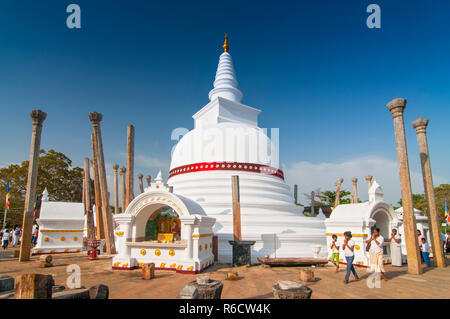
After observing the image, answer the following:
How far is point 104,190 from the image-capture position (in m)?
14.8

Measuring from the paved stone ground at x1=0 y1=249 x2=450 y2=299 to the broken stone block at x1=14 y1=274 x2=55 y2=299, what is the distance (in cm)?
232

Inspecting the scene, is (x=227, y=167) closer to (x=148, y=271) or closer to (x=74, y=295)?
(x=148, y=271)

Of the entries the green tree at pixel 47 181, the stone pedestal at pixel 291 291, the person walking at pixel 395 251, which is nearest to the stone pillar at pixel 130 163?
the stone pedestal at pixel 291 291

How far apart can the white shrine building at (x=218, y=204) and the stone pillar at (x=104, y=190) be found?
3.40 meters

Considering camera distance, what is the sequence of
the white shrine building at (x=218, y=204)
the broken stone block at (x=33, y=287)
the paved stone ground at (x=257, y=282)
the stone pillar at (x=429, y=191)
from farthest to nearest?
1. the stone pillar at (x=429, y=191)
2. the white shrine building at (x=218, y=204)
3. the paved stone ground at (x=257, y=282)
4. the broken stone block at (x=33, y=287)

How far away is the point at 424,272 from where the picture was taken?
410 inches

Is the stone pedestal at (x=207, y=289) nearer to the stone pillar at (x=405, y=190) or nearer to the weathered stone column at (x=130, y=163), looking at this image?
the stone pillar at (x=405, y=190)

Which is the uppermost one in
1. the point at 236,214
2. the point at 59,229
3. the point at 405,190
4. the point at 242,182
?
the point at 242,182

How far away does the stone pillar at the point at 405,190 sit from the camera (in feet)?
32.9

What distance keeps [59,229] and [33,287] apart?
13.7m

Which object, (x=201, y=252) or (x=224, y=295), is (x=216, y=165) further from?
(x=224, y=295)

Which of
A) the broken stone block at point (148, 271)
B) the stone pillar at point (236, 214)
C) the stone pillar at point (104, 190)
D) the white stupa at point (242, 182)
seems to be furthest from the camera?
the stone pillar at point (104, 190)

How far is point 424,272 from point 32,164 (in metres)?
18.0

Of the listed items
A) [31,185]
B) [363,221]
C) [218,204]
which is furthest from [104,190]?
[363,221]
